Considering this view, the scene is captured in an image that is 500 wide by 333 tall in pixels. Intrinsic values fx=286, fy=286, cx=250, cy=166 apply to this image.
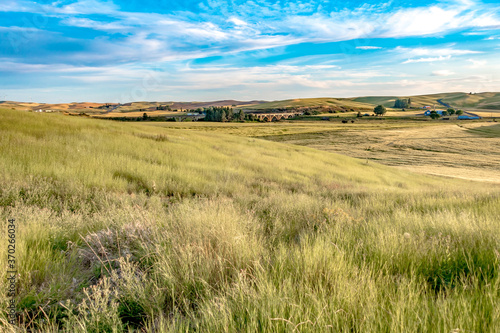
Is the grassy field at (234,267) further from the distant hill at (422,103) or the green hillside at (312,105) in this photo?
the distant hill at (422,103)

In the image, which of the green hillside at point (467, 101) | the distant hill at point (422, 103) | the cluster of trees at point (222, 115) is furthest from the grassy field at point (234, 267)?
the green hillside at point (467, 101)

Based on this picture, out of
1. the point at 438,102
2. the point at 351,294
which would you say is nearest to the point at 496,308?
the point at 351,294

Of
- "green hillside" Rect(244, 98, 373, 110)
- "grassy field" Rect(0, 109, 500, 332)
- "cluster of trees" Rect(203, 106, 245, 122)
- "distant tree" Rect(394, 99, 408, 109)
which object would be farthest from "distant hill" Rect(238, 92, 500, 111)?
"grassy field" Rect(0, 109, 500, 332)

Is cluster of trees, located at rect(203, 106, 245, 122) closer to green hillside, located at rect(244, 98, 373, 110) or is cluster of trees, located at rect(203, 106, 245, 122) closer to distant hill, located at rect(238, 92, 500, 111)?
distant hill, located at rect(238, 92, 500, 111)

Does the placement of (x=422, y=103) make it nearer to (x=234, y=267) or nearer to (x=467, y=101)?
(x=467, y=101)

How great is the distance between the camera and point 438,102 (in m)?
181

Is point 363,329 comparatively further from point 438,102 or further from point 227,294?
point 438,102

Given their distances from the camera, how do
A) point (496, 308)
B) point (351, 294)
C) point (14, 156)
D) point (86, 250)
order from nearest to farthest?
point (496, 308) < point (351, 294) < point (86, 250) < point (14, 156)

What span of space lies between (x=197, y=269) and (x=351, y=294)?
1.40 metres

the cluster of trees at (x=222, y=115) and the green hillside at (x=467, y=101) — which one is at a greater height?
the green hillside at (x=467, y=101)

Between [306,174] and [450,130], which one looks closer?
[306,174]

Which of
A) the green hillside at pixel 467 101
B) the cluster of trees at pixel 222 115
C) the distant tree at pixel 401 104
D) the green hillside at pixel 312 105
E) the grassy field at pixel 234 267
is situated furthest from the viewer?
the distant tree at pixel 401 104

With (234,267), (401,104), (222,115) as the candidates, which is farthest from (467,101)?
(234,267)

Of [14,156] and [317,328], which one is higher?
[14,156]
